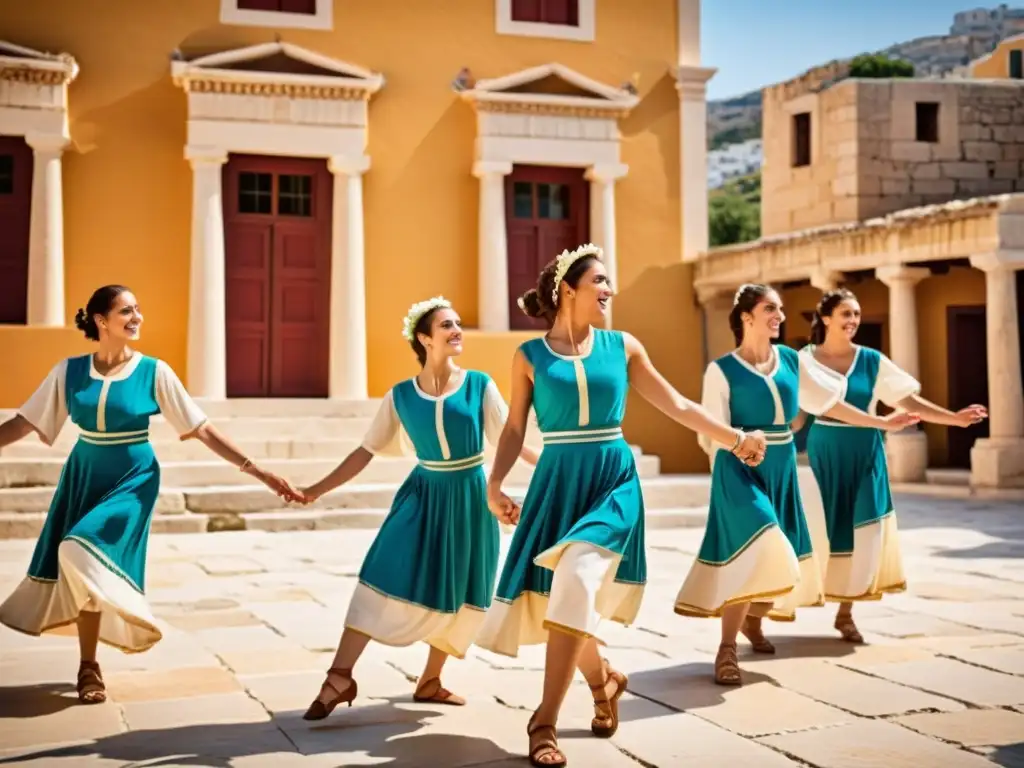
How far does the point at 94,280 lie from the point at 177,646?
9599 mm

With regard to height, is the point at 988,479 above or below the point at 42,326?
below

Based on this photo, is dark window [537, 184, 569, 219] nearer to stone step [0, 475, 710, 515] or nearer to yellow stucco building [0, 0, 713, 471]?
yellow stucco building [0, 0, 713, 471]

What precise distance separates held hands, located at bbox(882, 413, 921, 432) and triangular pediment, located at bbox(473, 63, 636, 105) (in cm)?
1057

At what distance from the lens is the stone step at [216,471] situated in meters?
12.9

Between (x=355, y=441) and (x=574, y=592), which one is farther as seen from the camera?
(x=355, y=441)

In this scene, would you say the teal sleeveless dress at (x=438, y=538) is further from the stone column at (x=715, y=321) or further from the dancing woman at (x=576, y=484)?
the stone column at (x=715, y=321)

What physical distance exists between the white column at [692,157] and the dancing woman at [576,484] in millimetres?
13052

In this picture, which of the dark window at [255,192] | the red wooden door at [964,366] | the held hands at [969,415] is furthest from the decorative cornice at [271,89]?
the held hands at [969,415]

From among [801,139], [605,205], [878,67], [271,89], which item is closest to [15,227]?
[271,89]

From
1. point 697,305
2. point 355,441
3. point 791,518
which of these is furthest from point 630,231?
point 791,518

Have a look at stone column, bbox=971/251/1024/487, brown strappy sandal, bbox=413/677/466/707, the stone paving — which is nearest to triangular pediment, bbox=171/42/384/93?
stone column, bbox=971/251/1024/487

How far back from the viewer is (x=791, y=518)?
20.9ft

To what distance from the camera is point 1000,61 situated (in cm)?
4028

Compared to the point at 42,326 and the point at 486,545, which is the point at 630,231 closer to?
the point at 42,326
